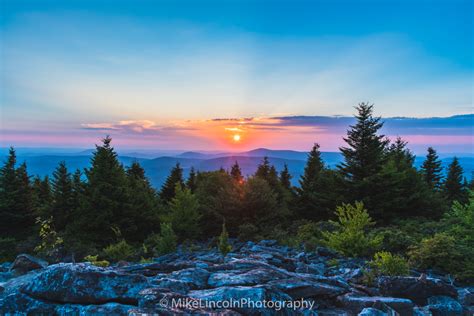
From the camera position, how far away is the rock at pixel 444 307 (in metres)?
6.27

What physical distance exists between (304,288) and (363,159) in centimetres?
2109

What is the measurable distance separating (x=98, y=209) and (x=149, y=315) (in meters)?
23.5

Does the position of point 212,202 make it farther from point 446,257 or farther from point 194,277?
point 194,277

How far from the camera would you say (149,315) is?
14.1 ft

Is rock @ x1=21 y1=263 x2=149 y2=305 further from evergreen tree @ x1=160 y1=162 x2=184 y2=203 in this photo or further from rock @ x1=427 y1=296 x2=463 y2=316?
evergreen tree @ x1=160 y1=162 x2=184 y2=203

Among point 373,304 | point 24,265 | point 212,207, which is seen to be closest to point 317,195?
point 212,207

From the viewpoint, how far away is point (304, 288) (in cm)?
587

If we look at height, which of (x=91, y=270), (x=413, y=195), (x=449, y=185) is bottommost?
(x=449, y=185)

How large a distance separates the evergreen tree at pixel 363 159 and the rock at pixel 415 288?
1664 cm

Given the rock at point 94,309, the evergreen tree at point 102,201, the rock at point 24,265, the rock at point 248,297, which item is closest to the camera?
the rock at point 94,309

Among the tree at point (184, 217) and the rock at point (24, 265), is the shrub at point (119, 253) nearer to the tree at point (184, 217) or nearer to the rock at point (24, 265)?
the rock at point (24, 265)

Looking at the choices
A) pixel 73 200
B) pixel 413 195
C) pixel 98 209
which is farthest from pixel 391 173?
pixel 73 200

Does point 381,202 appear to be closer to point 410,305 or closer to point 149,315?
point 410,305

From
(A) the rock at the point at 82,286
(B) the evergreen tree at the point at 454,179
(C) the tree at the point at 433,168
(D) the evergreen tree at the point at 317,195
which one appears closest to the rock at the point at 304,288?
(A) the rock at the point at 82,286
